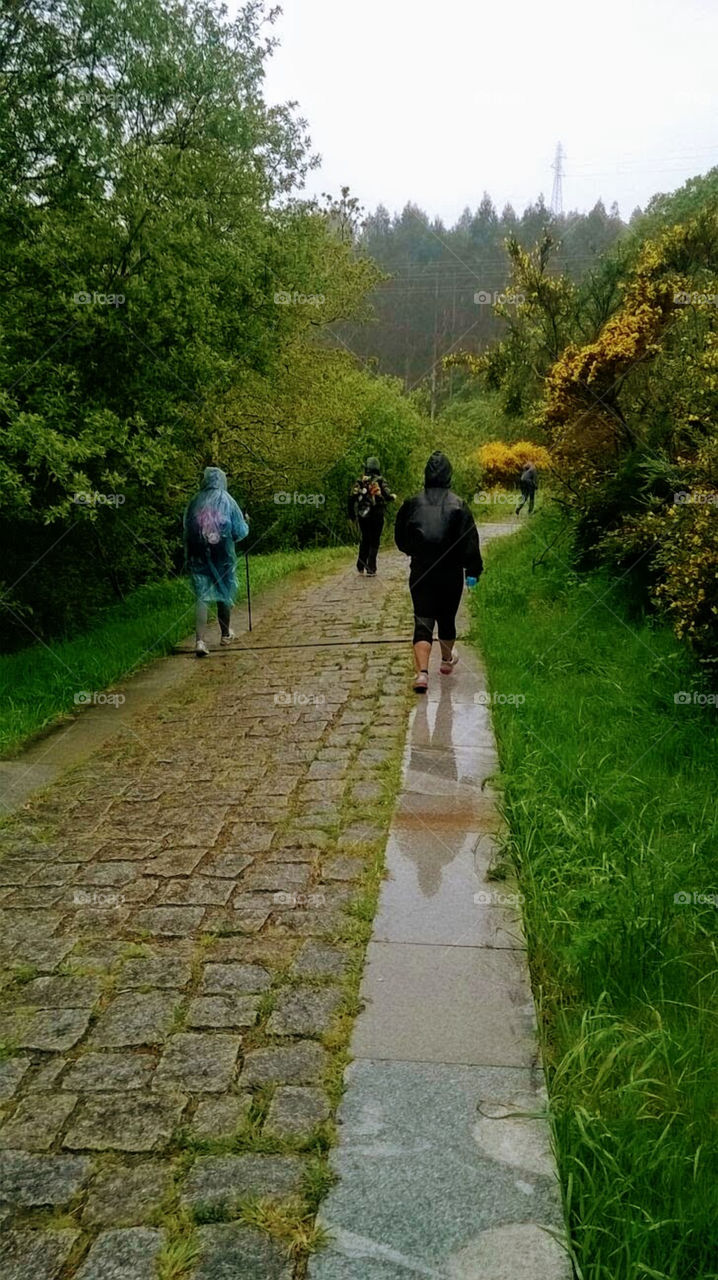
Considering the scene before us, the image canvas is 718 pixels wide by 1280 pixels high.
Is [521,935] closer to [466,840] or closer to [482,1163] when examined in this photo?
[466,840]

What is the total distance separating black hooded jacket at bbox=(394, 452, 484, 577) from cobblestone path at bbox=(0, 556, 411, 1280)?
5.31ft

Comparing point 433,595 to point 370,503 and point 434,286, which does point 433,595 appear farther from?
point 434,286

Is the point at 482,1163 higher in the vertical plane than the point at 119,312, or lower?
lower

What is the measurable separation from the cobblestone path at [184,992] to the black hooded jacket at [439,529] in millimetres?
1618

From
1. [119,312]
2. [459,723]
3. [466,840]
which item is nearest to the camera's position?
[466,840]

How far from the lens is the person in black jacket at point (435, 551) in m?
7.54

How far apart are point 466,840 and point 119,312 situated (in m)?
6.05

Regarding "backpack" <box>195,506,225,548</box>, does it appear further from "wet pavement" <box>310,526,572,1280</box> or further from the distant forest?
the distant forest

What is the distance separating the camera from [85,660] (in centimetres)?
859

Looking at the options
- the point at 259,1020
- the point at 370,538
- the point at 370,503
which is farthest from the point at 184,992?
the point at 370,538

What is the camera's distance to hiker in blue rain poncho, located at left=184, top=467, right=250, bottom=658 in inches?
367

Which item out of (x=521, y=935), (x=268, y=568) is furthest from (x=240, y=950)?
(x=268, y=568)

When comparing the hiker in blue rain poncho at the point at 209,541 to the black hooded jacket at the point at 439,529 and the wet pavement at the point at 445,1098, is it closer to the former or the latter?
the black hooded jacket at the point at 439,529

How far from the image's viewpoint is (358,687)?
789 centimetres
